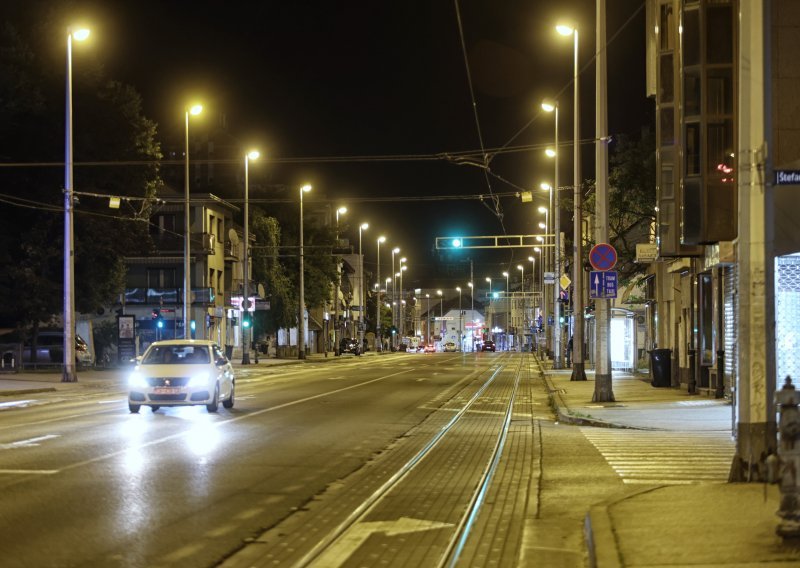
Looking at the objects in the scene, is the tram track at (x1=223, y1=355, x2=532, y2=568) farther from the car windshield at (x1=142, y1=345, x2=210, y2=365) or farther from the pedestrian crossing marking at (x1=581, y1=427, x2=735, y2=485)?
the car windshield at (x1=142, y1=345, x2=210, y2=365)

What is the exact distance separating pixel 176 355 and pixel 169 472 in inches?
396

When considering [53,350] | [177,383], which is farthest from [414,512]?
[53,350]

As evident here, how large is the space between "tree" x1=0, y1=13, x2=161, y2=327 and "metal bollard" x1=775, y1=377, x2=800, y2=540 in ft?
116

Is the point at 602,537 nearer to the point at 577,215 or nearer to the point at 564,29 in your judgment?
the point at 577,215

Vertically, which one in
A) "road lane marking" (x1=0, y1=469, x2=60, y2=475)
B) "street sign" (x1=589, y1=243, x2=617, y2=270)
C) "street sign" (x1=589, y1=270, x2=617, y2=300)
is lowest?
"road lane marking" (x1=0, y1=469, x2=60, y2=475)

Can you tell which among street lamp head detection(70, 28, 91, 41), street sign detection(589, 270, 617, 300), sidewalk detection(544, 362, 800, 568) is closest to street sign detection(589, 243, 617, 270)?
street sign detection(589, 270, 617, 300)

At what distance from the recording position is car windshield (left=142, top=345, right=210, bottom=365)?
21469mm

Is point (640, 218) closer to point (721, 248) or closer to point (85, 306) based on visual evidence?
point (721, 248)

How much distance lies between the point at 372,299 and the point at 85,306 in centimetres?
8883

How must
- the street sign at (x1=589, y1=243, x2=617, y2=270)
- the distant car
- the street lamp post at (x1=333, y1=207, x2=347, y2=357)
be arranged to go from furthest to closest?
the distant car, the street lamp post at (x1=333, y1=207, x2=347, y2=357), the street sign at (x1=589, y1=243, x2=617, y2=270)

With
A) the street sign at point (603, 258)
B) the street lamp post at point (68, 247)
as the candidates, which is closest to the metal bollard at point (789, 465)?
the street sign at point (603, 258)

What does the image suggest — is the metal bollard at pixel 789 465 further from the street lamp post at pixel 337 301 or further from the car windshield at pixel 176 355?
the street lamp post at pixel 337 301

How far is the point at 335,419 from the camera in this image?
1997cm

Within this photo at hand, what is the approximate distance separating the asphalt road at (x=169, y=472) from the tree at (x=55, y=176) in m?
18.8
